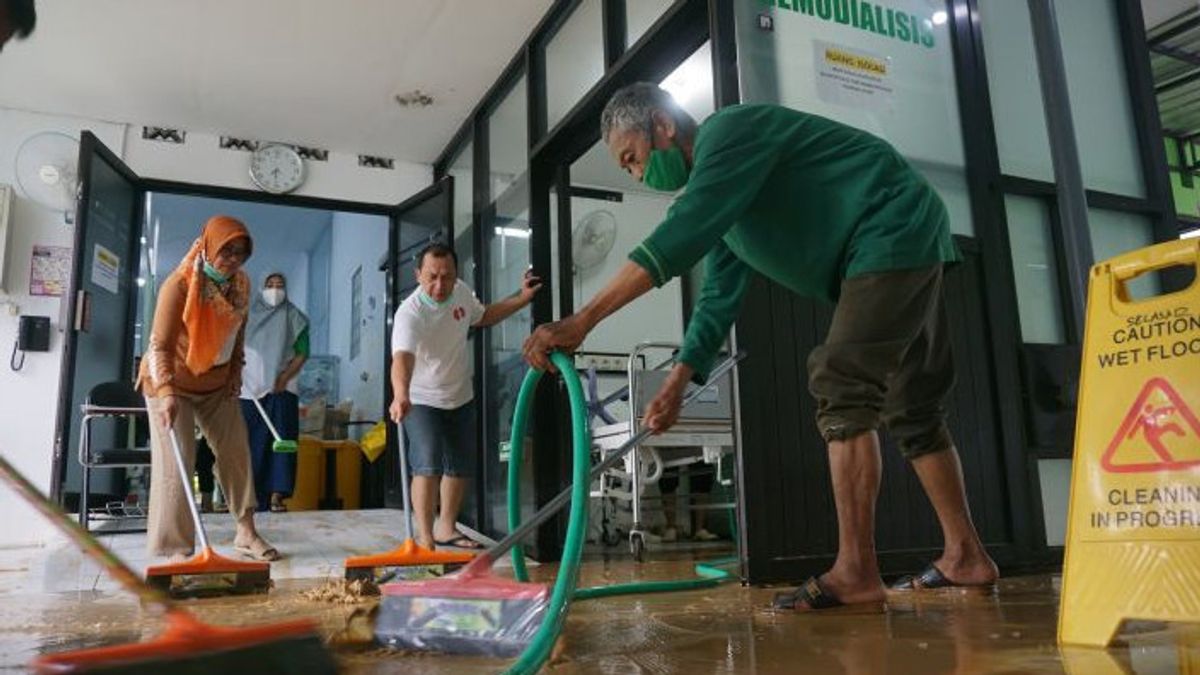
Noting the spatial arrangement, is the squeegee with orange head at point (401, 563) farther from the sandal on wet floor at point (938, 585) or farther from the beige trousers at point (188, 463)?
the sandal on wet floor at point (938, 585)

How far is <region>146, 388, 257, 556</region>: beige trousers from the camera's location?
9.87ft

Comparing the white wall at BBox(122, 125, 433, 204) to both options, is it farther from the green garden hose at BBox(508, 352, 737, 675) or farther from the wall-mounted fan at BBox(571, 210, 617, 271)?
the green garden hose at BBox(508, 352, 737, 675)

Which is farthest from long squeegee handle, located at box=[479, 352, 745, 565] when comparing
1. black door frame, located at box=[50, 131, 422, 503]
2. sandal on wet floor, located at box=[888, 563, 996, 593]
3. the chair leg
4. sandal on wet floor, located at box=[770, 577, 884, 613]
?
black door frame, located at box=[50, 131, 422, 503]

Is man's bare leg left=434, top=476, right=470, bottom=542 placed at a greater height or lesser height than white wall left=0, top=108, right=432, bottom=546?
lesser

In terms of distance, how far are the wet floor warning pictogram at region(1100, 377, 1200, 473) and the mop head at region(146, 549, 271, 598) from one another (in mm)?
2249

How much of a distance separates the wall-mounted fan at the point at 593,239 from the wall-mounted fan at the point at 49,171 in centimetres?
309

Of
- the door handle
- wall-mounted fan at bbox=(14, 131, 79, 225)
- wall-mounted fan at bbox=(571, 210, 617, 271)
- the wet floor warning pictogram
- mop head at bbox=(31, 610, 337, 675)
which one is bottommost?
mop head at bbox=(31, 610, 337, 675)

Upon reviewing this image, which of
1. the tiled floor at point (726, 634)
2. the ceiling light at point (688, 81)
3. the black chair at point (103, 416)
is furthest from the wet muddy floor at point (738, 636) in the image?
the ceiling light at point (688, 81)

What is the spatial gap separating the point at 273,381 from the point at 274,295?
643 mm

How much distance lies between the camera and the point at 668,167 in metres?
1.91

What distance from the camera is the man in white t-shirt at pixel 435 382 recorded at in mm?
3432

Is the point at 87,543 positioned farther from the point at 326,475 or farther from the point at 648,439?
the point at 326,475

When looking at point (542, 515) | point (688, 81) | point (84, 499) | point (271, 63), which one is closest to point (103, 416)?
point (84, 499)

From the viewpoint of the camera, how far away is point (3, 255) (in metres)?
4.98
